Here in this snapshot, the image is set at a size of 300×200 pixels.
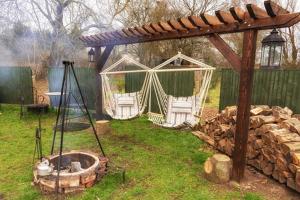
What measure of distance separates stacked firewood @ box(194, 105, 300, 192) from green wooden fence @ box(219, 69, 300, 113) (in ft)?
4.97

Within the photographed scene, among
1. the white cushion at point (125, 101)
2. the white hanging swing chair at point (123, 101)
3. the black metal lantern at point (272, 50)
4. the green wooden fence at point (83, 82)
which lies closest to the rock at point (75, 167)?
the white hanging swing chair at point (123, 101)

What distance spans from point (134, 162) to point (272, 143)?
6.01 ft

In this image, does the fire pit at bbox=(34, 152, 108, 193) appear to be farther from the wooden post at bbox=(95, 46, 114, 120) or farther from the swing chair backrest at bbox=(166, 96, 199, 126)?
the wooden post at bbox=(95, 46, 114, 120)

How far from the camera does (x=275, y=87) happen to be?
510 centimetres

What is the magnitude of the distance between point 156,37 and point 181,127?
2.05m

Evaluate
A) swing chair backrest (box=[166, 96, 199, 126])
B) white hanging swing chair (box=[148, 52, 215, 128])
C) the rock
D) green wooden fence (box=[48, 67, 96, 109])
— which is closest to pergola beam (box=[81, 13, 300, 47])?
white hanging swing chair (box=[148, 52, 215, 128])

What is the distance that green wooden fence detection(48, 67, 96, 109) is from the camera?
6746 millimetres

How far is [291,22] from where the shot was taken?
7.61 ft

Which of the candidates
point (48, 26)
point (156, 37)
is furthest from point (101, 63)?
point (48, 26)

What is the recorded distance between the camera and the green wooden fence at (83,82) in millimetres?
6746

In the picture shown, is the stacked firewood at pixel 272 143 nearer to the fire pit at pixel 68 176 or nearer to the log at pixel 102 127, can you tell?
the fire pit at pixel 68 176

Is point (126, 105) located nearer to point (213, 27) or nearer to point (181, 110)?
point (181, 110)

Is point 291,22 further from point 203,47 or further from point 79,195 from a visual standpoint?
point 203,47

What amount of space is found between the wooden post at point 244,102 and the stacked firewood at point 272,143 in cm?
42
